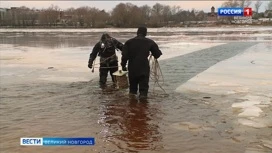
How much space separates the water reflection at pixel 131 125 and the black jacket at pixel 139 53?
74 centimetres

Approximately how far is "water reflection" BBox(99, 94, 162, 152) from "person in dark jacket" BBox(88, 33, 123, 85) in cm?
226

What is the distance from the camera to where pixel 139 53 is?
345 inches

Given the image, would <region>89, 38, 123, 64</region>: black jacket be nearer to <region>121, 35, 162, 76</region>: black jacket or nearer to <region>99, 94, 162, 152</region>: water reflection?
<region>121, 35, 162, 76</region>: black jacket

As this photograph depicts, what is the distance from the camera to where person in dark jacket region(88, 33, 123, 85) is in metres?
10.9

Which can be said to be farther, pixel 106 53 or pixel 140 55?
pixel 106 53

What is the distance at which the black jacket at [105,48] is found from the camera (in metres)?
10.8

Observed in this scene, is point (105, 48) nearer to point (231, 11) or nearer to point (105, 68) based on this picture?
point (105, 68)

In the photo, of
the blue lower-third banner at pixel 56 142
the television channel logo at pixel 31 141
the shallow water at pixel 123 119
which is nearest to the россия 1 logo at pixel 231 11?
the shallow water at pixel 123 119

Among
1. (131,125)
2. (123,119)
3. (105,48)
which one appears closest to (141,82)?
(123,119)

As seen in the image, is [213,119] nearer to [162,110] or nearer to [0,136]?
[162,110]

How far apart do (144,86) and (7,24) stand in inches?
4608

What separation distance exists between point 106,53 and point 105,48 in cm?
19

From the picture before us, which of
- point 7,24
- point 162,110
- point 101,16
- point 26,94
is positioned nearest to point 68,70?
point 26,94

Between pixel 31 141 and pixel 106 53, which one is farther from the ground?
pixel 106 53
